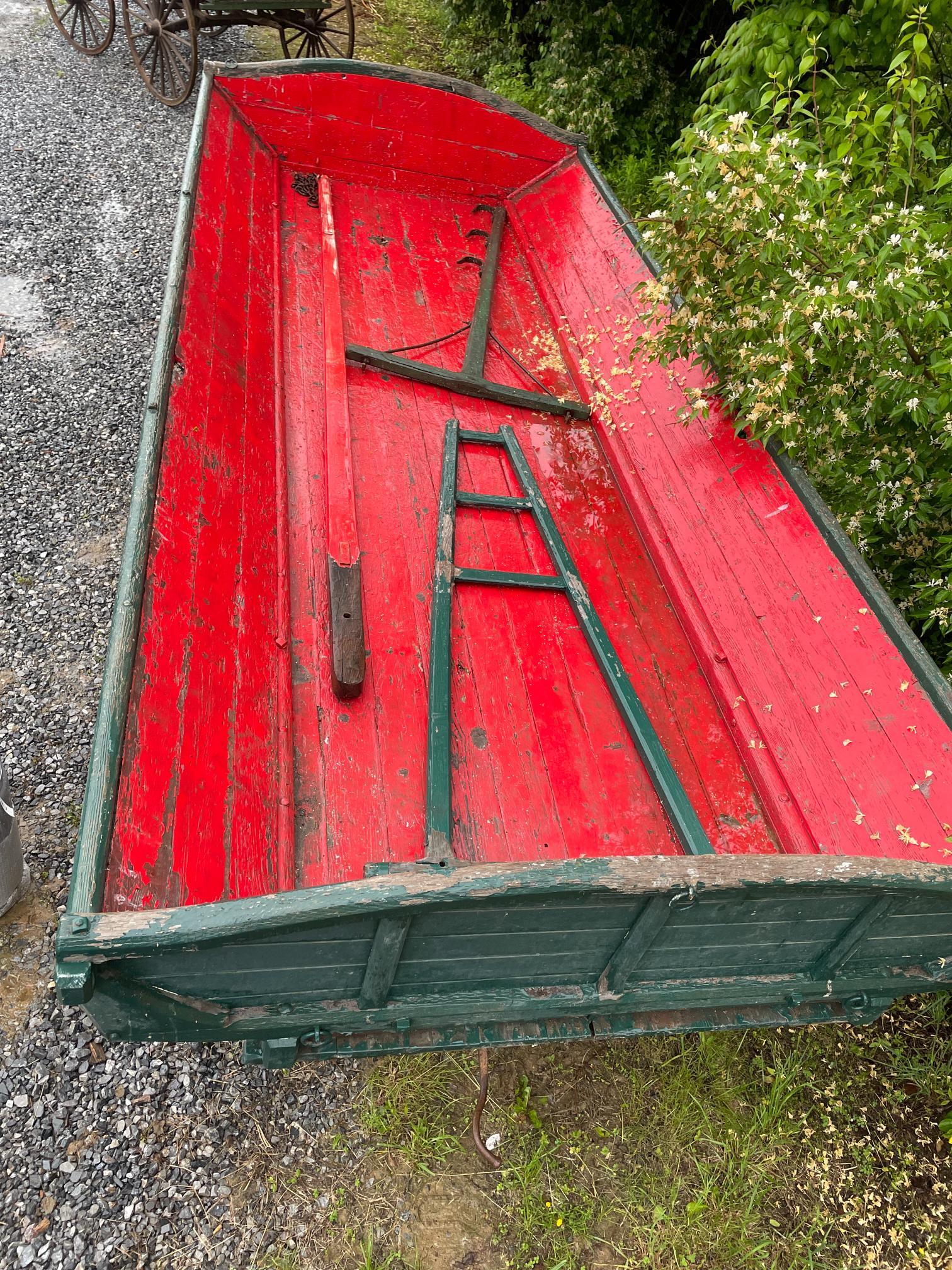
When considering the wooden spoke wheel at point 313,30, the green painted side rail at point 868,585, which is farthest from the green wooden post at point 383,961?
the wooden spoke wheel at point 313,30

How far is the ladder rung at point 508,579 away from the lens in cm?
306

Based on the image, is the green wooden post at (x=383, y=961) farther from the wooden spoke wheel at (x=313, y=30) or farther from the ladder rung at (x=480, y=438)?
the wooden spoke wheel at (x=313, y=30)

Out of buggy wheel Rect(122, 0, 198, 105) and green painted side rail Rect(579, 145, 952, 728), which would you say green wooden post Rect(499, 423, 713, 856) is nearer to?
green painted side rail Rect(579, 145, 952, 728)

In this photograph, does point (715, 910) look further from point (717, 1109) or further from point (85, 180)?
point (85, 180)

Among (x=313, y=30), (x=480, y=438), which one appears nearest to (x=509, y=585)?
(x=480, y=438)

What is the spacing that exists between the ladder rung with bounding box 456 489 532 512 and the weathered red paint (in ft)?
0.15

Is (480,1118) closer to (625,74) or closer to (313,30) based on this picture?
(625,74)

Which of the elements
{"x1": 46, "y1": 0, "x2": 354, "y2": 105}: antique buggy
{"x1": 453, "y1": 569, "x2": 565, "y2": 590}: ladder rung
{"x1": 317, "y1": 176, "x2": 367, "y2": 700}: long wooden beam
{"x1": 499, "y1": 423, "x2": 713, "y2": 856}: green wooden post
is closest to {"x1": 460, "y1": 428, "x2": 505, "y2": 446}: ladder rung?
{"x1": 499, "y1": 423, "x2": 713, "y2": 856}: green wooden post

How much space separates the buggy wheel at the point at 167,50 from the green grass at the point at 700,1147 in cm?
757

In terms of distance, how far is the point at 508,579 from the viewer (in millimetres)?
3090

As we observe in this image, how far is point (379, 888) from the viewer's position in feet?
4.82

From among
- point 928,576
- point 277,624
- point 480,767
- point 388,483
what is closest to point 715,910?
point 480,767

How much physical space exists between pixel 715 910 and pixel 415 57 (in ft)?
33.1

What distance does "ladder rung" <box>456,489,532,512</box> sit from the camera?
132 inches
